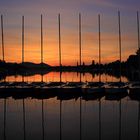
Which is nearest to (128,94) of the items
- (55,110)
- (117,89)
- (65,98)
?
(117,89)

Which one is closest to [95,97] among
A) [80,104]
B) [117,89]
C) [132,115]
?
[117,89]

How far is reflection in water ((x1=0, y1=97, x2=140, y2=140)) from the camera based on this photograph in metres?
21.8

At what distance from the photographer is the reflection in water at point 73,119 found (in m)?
21.8

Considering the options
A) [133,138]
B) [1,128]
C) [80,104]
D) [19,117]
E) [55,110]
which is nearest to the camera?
[133,138]

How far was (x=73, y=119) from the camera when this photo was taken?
89.4ft

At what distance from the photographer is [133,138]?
20516mm

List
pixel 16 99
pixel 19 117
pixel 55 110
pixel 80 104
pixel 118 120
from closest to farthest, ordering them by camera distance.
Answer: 1. pixel 118 120
2. pixel 19 117
3. pixel 55 110
4. pixel 80 104
5. pixel 16 99

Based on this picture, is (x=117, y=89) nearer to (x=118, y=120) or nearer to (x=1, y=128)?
(x=118, y=120)

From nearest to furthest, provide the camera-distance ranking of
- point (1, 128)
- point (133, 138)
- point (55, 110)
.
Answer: point (133, 138) → point (1, 128) → point (55, 110)

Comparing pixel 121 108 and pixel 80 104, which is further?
pixel 80 104

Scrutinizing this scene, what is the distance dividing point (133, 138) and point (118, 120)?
6.10m

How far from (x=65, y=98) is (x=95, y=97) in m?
3.20

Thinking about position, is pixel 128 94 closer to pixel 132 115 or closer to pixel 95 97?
pixel 95 97

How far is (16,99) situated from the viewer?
1555 inches
